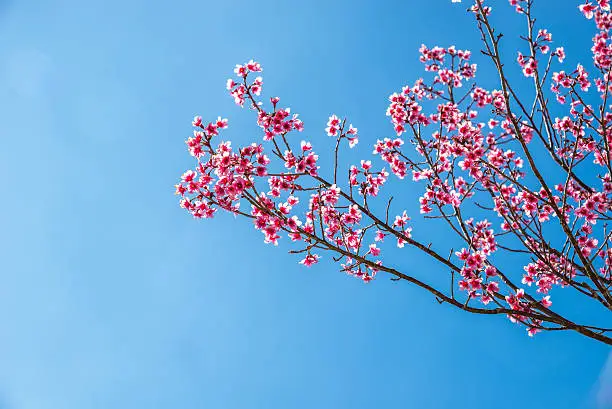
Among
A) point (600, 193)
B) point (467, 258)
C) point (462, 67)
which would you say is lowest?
point (467, 258)

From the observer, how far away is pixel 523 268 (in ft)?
28.9

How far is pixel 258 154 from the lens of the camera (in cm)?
706

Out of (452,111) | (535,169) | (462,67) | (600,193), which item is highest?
(462,67)

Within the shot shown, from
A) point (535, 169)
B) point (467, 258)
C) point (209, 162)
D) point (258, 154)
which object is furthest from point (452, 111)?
point (209, 162)

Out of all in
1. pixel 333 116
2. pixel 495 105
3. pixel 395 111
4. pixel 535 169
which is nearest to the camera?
pixel 535 169

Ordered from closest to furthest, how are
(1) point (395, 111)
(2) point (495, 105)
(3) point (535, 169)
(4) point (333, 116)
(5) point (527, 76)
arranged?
(3) point (535, 169) → (4) point (333, 116) → (1) point (395, 111) → (5) point (527, 76) → (2) point (495, 105)

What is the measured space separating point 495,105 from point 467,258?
416 centimetres

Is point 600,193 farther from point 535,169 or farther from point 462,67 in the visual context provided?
point 462,67

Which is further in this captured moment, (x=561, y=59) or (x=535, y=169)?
(x=561, y=59)

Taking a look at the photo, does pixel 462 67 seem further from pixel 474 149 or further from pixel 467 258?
pixel 467 258

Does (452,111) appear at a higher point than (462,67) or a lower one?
lower

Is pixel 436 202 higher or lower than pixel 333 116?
lower

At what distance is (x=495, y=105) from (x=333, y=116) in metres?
3.89

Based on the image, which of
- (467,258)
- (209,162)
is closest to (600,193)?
(467,258)
